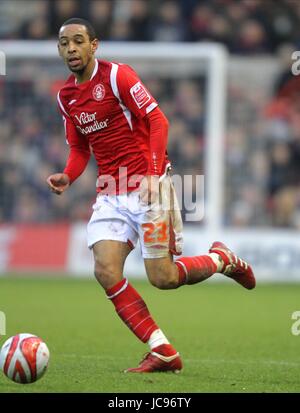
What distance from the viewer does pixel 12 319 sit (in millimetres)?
10250

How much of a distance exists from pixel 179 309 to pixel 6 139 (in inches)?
224

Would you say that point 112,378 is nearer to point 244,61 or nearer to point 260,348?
point 260,348

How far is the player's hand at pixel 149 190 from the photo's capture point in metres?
6.83

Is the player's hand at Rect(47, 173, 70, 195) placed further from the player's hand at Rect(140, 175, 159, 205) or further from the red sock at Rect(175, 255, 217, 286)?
the red sock at Rect(175, 255, 217, 286)

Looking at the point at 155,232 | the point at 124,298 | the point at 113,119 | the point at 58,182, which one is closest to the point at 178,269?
the point at 155,232

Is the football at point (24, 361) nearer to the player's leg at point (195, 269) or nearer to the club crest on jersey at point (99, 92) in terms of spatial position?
the player's leg at point (195, 269)

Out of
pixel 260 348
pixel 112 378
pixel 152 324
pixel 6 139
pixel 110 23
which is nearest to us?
pixel 112 378

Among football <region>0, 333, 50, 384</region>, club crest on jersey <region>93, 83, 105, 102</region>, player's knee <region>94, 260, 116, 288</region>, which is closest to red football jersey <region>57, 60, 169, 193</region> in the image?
club crest on jersey <region>93, 83, 105, 102</region>

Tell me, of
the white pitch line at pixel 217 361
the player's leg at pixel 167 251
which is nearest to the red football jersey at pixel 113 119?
the player's leg at pixel 167 251

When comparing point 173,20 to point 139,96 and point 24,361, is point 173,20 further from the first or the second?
point 24,361

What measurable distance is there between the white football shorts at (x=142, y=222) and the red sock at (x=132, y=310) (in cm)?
30

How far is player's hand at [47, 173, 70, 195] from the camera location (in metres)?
7.10

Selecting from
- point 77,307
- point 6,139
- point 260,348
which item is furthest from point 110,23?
point 260,348

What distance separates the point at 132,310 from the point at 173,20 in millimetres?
11895
